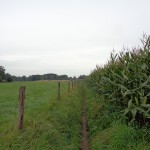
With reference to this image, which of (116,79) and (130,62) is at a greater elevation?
(130,62)

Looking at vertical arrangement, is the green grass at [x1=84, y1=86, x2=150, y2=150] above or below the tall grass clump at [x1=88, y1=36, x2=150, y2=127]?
below

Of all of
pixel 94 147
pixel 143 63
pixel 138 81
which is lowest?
pixel 94 147

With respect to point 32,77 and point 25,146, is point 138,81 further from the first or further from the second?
point 32,77

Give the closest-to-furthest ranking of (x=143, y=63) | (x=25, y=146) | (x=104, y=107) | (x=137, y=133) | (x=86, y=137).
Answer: (x=25, y=146), (x=137, y=133), (x=143, y=63), (x=86, y=137), (x=104, y=107)

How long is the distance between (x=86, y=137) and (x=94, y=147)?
3.83 feet

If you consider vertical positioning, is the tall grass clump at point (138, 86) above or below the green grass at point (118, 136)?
above

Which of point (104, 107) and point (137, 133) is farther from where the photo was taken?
point (104, 107)

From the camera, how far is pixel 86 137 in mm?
7820

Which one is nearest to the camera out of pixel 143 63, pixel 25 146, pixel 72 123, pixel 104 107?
pixel 25 146

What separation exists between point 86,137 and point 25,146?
242 centimetres

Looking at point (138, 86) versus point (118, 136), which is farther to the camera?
point (138, 86)

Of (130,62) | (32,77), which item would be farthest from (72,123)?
(32,77)

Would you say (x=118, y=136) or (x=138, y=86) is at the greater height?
(x=138, y=86)

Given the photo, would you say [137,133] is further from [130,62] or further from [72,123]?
[72,123]
